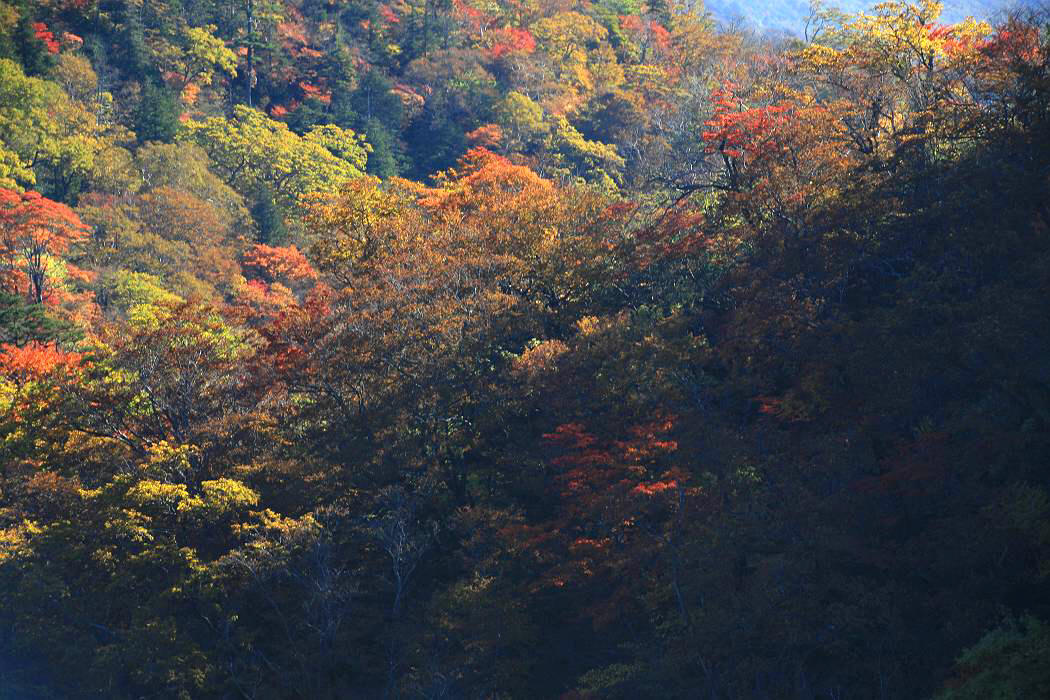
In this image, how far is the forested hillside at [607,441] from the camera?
48.4ft

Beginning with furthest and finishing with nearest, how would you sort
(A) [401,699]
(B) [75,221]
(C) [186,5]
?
1. (C) [186,5]
2. (B) [75,221]
3. (A) [401,699]

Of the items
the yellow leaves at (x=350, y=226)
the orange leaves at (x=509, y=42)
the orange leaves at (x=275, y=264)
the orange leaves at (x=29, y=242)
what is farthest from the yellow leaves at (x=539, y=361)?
the orange leaves at (x=509, y=42)

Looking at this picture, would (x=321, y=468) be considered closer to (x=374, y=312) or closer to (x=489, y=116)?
(x=374, y=312)

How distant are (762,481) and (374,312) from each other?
9240 millimetres

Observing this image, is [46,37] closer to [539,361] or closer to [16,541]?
[16,541]

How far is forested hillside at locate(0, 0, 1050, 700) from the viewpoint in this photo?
48.4ft

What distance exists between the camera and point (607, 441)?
19047 mm

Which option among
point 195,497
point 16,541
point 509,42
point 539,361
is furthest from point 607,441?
point 509,42

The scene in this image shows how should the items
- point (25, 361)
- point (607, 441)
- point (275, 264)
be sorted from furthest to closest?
point (275, 264) < point (25, 361) < point (607, 441)

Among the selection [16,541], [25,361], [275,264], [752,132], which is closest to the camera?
[16,541]

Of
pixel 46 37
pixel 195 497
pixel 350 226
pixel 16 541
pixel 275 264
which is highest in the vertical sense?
pixel 46 37

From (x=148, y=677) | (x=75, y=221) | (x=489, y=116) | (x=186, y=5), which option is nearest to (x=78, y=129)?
(x=75, y=221)

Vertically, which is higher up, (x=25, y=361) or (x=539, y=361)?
(x=25, y=361)

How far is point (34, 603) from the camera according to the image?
20.8m
